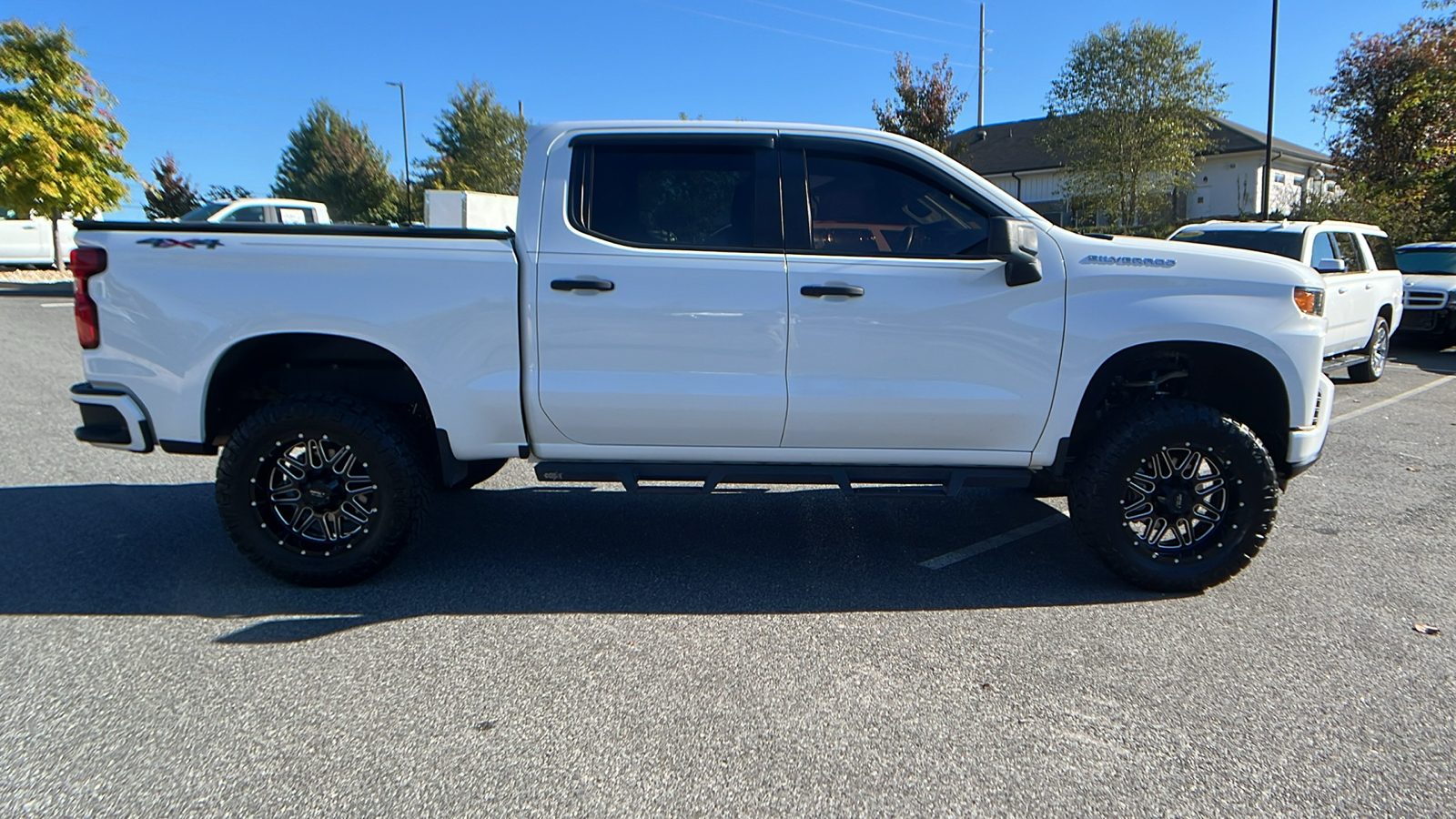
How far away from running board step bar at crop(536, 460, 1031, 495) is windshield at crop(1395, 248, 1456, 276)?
47.5 feet

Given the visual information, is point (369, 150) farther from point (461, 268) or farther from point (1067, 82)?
point (461, 268)

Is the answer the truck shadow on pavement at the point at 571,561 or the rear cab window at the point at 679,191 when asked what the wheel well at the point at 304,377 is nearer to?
the truck shadow on pavement at the point at 571,561

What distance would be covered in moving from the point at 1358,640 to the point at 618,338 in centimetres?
323

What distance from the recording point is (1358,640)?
3734mm

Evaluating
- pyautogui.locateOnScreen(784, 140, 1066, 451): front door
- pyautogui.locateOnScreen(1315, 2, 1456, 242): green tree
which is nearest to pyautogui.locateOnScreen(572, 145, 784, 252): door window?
pyautogui.locateOnScreen(784, 140, 1066, 451): front door

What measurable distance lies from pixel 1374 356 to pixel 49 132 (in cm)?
3026

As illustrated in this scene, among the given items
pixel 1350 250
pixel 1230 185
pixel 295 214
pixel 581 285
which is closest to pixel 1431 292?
pixel 1350 250

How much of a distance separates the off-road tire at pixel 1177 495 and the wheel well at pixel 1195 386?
0.19 metres

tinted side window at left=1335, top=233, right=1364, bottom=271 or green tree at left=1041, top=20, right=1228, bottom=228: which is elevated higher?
green tree at left=1041, top=20, right=1228, bottom=228

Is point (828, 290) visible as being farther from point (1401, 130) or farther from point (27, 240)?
point (27, 240)

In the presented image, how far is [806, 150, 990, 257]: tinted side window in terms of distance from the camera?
4.14 m

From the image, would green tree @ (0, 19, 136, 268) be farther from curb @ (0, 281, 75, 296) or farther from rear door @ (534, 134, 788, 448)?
rear door @ (534, 134, 788, 448)

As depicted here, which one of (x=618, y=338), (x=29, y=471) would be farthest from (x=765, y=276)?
(x=29, y=471)

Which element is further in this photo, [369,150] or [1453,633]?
[369,150]
